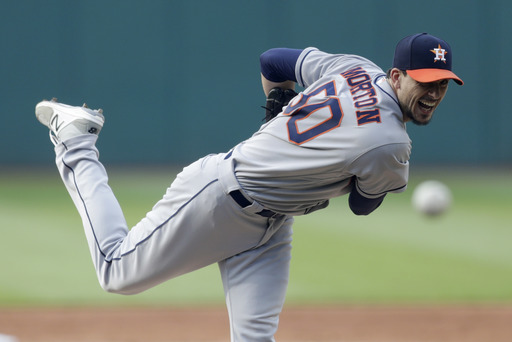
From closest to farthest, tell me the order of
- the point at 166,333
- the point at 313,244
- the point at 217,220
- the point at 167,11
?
the point at 217,220, the point at 166,333, the point at 313,244, the point at 167,11

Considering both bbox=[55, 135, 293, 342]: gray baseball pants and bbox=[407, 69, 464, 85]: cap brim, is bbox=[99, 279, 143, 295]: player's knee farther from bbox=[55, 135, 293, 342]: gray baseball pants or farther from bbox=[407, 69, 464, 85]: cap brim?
bbox=[407, 69, 464, 85]: cap brim

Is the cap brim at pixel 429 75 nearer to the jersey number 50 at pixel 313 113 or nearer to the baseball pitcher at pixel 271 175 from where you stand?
the baseball pitcher at pixel 271 175

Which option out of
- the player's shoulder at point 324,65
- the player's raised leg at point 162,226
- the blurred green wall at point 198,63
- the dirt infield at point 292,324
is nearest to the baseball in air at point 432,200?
the dirt infield at point 292,324

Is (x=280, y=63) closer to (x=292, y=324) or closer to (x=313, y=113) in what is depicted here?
(x=313, y=113)

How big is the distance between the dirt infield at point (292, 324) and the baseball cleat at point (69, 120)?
77.1 inches

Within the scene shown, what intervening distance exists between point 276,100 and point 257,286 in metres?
0.85

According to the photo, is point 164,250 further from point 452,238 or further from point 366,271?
point 452,238

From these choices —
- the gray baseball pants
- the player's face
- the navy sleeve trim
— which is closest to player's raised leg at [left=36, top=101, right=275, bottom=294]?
the gray baseball pants

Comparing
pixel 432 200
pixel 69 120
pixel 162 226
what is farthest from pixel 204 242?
pixel 432 200

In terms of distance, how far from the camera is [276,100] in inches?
140

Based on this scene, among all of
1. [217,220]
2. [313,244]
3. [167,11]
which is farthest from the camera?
[167,11]

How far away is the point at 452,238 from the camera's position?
8.30 m

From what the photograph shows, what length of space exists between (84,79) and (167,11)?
5.84 feet

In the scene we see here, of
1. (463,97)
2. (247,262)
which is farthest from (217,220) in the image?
(463,97)
